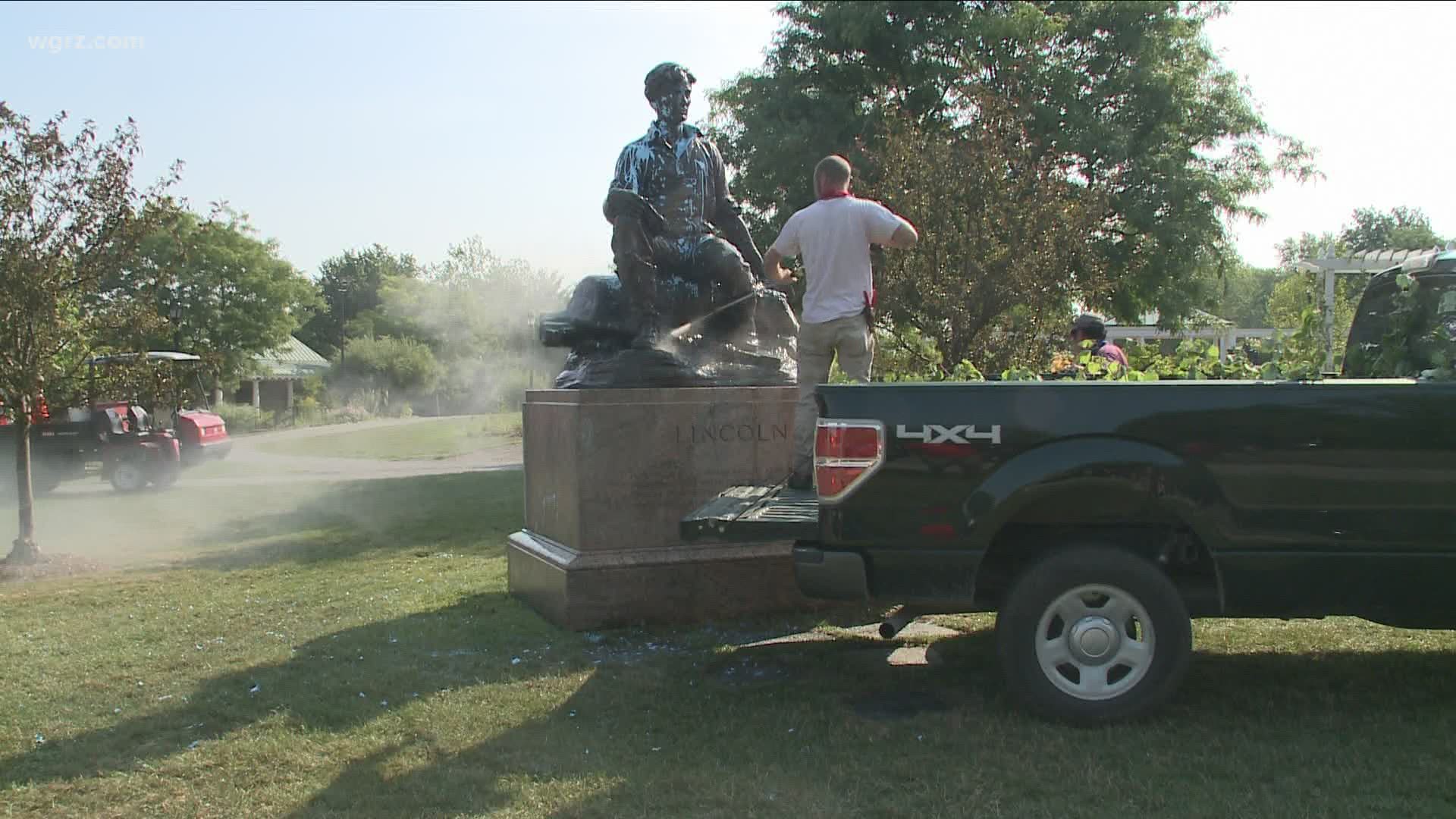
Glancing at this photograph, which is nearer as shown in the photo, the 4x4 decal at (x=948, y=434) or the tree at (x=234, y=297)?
the 4x4 decal at (x=948, y=434)

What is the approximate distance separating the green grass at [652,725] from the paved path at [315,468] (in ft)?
44.6

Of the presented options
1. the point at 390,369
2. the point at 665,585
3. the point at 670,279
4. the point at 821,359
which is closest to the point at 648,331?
the point at 670,279

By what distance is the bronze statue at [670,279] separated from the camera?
738 cm

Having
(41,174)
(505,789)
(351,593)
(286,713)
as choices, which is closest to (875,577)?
(505,789)

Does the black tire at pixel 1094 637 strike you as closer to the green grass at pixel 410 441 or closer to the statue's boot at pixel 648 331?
the statue's boot at pixel 648 331

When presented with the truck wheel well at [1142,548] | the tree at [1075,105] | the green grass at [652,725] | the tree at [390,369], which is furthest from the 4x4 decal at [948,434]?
the tree at [390,369]

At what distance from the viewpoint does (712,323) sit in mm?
7773

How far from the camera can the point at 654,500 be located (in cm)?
687

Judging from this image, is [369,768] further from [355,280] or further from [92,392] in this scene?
[355,280]

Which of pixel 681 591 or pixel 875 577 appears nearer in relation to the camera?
pixel 875 577

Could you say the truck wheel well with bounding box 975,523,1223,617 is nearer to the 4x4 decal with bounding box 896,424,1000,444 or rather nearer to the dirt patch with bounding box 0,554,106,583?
the 4x4 decal with bounding box 896,424,1000,444

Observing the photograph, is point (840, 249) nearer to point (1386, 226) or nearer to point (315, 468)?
point (315, 468)

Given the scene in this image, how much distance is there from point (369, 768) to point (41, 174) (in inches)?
337

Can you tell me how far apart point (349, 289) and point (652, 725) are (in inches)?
3631
